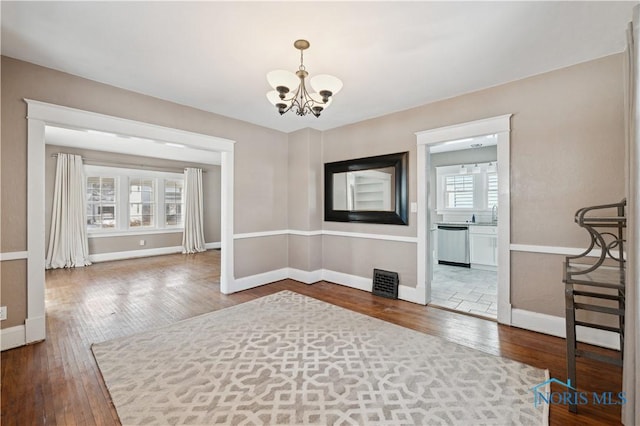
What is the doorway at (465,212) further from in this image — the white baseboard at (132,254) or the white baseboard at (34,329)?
the white baseboard at (132,254)

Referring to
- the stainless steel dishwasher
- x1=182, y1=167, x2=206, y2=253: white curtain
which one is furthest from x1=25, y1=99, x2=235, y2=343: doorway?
the stainless steel dishwasher

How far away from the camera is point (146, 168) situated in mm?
7230

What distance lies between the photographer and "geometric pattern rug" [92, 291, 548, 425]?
1699 mm

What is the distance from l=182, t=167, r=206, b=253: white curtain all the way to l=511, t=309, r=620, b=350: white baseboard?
759 cm

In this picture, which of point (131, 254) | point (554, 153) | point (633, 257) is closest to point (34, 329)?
point (633, 257)

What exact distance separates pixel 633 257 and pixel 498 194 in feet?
5.43

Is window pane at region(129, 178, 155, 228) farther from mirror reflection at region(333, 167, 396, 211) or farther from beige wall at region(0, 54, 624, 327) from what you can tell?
mirror reflection at region(333, 167, 396, 211)

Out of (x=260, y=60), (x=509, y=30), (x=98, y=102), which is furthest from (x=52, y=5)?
(x=509, y=30)

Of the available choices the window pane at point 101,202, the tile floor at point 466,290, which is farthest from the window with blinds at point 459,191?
the window pane at point 101,202

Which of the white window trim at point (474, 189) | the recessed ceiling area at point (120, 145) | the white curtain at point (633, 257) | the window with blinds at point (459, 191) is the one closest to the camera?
the white curtain at point (633, 257)

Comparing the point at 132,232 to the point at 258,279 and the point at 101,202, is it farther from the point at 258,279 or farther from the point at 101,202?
the point at 258,279

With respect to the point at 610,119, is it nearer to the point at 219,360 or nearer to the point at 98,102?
the point at 219,360

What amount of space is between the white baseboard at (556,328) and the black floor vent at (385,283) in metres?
1.39

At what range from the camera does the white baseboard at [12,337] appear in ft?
8.03
